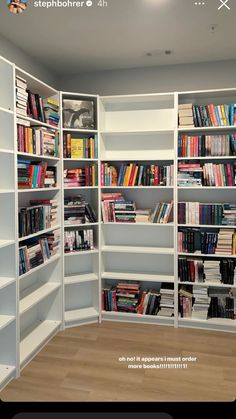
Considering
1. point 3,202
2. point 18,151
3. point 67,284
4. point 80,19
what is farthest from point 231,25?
point 67,284

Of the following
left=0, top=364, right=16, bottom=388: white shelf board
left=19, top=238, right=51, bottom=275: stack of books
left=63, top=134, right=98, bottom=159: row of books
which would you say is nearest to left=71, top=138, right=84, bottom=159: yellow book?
left=63, top=134, right=98, bottom=159: row of books

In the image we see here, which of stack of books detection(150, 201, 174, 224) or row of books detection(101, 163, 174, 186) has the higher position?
row of books detection(101, 163, 174, 186)

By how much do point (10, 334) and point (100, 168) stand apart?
1.77 m

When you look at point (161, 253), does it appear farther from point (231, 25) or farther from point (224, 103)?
point (231, 25)

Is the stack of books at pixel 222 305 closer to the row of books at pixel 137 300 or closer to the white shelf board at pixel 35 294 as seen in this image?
the row of books at pixel 137 300

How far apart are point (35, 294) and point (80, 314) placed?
2.15 ft

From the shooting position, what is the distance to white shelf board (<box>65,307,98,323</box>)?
344 centimetres

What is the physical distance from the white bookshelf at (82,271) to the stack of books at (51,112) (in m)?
0.20

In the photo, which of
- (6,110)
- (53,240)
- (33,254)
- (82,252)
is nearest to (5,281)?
→ (33,254)

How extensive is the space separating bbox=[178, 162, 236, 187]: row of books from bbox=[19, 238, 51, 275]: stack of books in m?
1.44

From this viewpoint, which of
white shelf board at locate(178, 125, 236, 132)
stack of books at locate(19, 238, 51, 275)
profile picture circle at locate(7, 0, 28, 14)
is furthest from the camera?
white shelf board at locate(178, 125, 236, 132)

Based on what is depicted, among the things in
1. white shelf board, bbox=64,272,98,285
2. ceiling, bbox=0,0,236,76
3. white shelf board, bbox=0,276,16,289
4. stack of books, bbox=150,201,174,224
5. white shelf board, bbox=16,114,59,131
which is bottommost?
white shelf board, bbox=64,272,98,285

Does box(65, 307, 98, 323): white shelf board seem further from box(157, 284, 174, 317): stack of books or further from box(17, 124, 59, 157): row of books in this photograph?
box(17, 124, 59, 157): row of books

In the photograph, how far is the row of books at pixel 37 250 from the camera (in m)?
2.72
